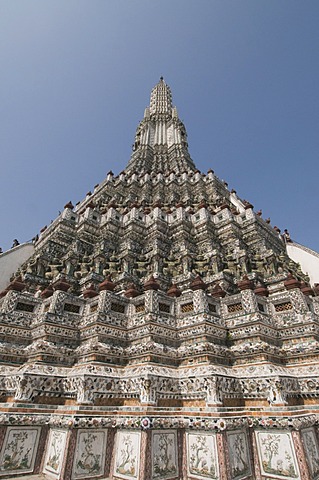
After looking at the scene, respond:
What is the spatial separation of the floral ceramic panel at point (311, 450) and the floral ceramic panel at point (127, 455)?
12.2ft

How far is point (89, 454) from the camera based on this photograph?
19.5ft

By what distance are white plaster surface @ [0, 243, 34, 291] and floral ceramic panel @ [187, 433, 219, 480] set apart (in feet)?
41.5

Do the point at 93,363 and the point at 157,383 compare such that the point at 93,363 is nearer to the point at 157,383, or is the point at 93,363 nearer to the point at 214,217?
the point at 157,383

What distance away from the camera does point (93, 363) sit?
25.0 ft

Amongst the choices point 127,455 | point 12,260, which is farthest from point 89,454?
point 12,260

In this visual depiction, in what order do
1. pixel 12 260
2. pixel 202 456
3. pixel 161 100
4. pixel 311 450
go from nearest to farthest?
pixel 202 456 < pixel 311 450 < pixel 12 260 < pixel 161 100

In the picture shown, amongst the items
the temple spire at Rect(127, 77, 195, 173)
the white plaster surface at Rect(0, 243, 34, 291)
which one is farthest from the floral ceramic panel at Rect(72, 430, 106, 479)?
the temple spire at Rect(127, 77, 195, 173)

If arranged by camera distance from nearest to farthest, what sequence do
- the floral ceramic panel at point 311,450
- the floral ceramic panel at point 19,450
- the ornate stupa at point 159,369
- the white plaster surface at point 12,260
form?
the floral ceramic panel at point 19,450, the floral ceramic panel at point 311,450, the ornate stupa at point 159,369, the white plaster surface at point 12,260

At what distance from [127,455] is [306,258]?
16338 millimetres

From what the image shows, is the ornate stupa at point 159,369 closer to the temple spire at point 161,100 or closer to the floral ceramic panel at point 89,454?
the floral ceramic panel at point 89,454

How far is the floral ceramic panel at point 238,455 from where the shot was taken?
5.75 meters

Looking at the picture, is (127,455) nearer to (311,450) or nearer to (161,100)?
(311,450)

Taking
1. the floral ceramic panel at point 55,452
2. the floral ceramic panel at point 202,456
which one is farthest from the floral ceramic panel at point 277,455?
the floral ceramic panel at point 55,452

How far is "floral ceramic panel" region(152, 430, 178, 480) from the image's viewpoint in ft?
18.8
